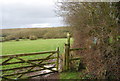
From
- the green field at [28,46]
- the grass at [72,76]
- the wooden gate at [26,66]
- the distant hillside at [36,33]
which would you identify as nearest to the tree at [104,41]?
the grass at [72,76]

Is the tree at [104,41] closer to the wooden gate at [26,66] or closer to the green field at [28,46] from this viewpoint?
the wooden gate at [26,66]

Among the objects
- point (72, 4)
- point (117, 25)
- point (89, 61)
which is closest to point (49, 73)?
point (89, 61)

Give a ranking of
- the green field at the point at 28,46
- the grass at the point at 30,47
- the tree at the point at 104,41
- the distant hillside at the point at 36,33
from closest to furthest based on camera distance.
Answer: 1. the tree at the point at 104,41
2. the grass at the point at 30,47
3. the distant hillside at the point at 36,33
4. the green field at the point at 28,46

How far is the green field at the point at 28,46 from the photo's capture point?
27.1ft

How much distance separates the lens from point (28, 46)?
1010 centimetres

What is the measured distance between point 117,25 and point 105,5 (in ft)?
2.56

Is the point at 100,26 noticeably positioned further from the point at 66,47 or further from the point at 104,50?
the point at 66,47

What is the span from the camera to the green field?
27.1 feet

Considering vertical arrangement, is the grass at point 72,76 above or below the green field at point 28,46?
below

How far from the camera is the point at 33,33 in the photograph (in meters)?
7.34

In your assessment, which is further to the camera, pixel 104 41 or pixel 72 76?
pixel 72 76

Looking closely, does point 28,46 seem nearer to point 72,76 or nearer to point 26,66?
point 26,66

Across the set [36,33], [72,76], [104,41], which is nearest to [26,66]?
[72,76]

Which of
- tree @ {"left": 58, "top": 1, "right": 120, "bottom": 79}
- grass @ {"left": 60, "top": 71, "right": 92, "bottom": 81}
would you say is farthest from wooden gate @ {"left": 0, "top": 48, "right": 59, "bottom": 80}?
Answer: tree @ {"left": 58, "top": 1, "right": 120, "bottom": 79}
